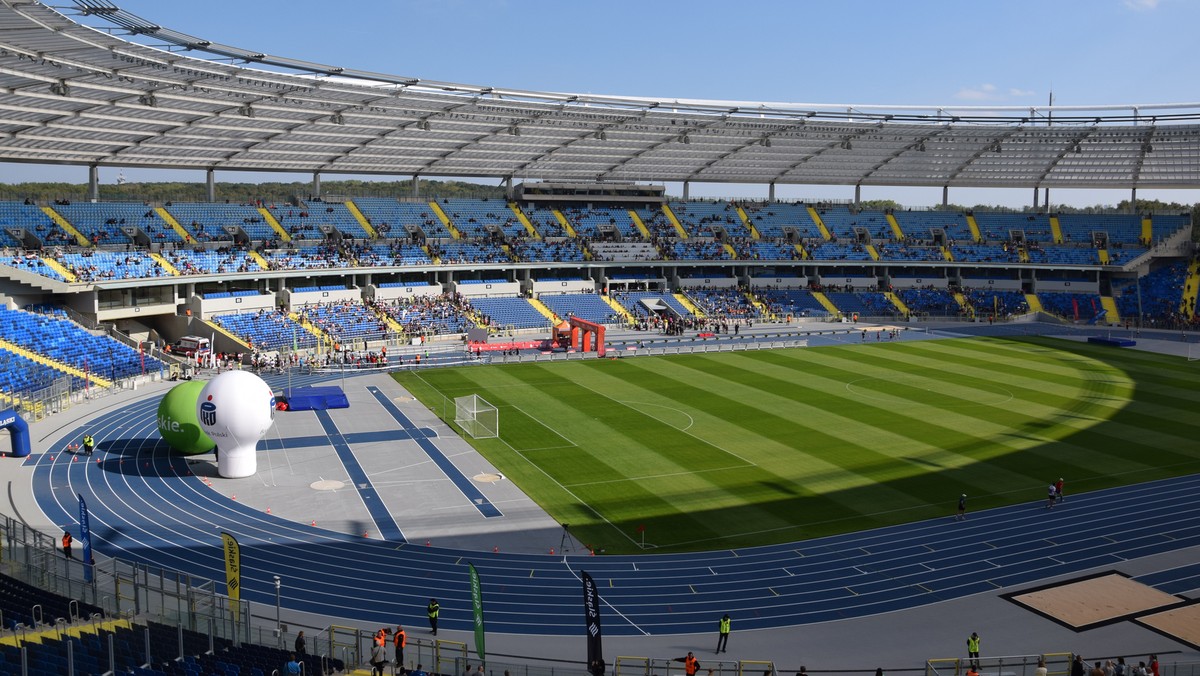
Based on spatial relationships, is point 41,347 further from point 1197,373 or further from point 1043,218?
point 1043,218

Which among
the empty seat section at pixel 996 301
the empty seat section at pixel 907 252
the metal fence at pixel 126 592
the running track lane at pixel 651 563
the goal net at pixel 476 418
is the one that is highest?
the empty seat section at pixel 907 252

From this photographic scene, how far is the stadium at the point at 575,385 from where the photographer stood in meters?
21.1

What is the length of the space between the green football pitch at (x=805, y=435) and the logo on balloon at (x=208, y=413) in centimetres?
989

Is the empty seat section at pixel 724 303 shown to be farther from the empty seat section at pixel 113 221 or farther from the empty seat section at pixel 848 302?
the empty seat section at pixel 113 221

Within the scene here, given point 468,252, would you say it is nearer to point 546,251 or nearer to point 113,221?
point 546,251

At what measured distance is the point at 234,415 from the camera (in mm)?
30156

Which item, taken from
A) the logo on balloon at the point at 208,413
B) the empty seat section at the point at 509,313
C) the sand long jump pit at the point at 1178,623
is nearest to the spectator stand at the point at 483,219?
the empty seat section at the point at 509,313

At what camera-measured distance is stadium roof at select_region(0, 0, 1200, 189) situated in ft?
138

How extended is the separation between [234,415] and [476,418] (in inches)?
445

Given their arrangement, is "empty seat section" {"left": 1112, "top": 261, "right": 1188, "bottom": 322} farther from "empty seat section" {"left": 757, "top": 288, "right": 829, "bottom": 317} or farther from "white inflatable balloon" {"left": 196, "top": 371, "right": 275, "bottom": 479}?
"white inflatable balloon" {"left": 196, "top": 371, "right": 275, "bottom": 479}

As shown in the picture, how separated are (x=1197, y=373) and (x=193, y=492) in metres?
53.7

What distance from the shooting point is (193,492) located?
29.9 m

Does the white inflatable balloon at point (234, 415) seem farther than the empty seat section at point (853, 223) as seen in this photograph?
No

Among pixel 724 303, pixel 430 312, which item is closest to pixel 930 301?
pixel 724 303
